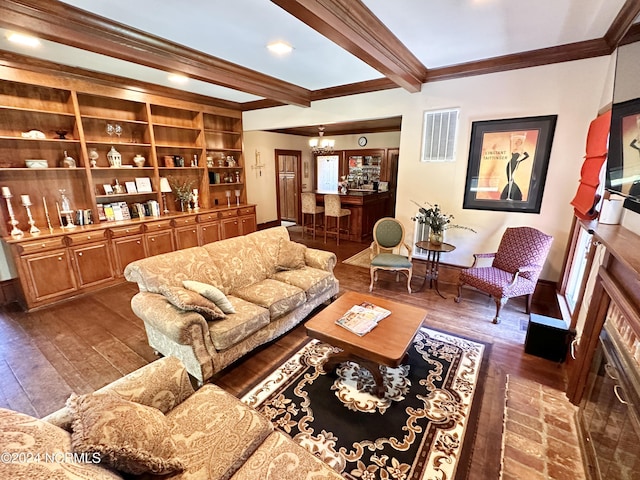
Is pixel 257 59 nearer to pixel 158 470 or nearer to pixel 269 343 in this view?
pixel 269 343

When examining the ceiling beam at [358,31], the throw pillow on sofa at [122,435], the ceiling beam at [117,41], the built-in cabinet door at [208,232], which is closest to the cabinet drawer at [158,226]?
the built-in cabinet door at [208,232]

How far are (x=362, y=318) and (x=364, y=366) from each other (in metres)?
0.35

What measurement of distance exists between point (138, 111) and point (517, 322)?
5949 millimetres

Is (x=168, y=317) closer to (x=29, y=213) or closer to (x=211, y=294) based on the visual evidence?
(x=211, y=294)

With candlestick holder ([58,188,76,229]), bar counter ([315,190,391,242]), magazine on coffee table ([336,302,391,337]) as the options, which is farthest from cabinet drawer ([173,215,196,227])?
magazine on coffee table ([336,302,391,337])

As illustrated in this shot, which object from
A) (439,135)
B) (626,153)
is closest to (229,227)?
(439,135)

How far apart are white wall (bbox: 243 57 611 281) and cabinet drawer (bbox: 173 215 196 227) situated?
2.83 metres

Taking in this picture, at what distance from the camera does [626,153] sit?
1566 mm

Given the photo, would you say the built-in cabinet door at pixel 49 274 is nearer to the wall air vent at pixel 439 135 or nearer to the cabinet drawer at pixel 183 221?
the cabinet drawer at pixel 183 221

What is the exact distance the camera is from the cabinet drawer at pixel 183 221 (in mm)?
4652

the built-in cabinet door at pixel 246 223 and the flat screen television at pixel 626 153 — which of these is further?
the built-in cabinet door at pixel 246 223

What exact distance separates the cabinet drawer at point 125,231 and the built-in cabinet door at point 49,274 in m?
0.56

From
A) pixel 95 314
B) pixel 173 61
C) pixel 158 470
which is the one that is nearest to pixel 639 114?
pixel 158 470

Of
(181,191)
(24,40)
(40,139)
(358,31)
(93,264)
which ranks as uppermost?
(24,40)
